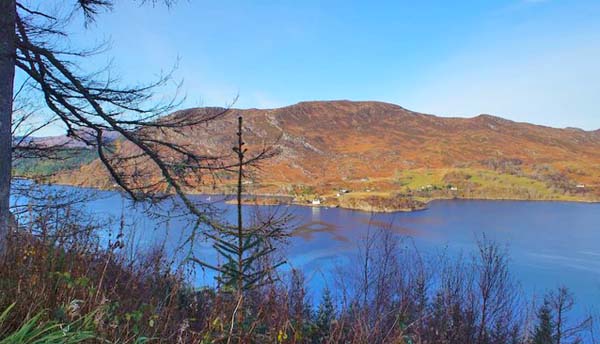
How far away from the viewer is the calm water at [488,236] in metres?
20.0

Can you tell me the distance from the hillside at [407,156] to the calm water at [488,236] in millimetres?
5552

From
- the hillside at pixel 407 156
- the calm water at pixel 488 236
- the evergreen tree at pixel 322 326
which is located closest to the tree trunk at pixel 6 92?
the hillside at pixel 407 156

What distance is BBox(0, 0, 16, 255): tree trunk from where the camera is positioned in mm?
2701

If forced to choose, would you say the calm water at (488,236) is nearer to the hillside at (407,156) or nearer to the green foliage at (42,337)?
the hillside at (407,156)

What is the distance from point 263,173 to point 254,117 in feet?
468

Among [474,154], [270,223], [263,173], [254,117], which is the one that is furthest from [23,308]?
[254,117]

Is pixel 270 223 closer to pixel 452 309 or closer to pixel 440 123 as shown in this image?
pixel 452 309

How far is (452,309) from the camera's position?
36.7 feet

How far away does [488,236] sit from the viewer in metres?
32.2

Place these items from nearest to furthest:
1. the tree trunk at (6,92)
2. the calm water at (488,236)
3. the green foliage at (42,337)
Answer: the green foliage at (42,337) < the tree trunk at (6,92) < the calm water at (488,236)

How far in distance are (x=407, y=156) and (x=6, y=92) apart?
117724mm

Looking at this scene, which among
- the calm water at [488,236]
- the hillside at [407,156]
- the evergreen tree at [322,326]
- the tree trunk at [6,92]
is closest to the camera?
the evergreen tree at [322,326]

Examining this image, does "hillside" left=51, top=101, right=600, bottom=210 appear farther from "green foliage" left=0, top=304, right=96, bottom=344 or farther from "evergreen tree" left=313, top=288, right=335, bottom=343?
"green foliage" left=0, top=304, right=96, bottom=344

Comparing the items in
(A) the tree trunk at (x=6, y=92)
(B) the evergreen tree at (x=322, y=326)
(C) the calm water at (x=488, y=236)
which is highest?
(A) the tree trunk at (x=6, y=92)
